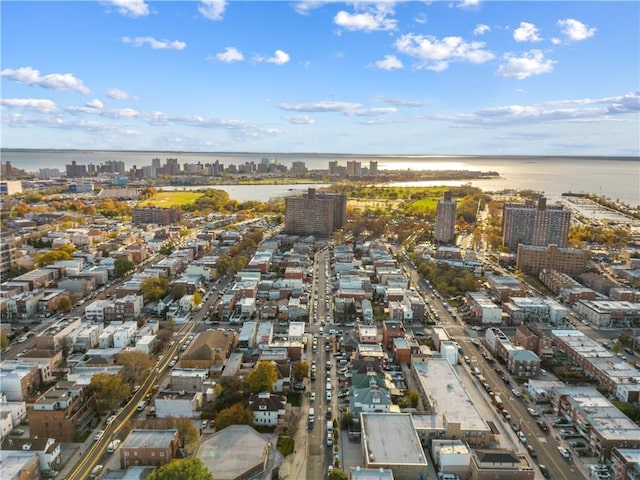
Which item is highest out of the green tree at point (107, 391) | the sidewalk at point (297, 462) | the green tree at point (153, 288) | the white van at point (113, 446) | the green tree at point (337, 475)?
the green tree at point (153, 288)

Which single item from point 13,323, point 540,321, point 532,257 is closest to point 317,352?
point 540,321

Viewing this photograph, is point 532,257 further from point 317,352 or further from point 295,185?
point 295,185

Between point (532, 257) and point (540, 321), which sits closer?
point (540, 321)

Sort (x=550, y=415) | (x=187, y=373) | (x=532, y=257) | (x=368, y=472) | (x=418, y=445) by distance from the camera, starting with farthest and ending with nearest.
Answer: (x=532, y=257) < (x=187, y=373) < (x=550, y=415) < (x=418, y=445) < (x=368, y=472)

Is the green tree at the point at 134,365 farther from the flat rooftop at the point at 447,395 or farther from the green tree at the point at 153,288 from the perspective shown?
the flat rooftop at the point at 447,395

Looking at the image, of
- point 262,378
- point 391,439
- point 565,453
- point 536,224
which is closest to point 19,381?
point 262,378

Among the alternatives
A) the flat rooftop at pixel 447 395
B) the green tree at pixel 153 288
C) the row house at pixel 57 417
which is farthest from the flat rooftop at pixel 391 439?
the green tree at pixel 153 288

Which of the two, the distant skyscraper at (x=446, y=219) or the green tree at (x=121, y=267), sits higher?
the distant skyscraper at (x=446, y=219)
